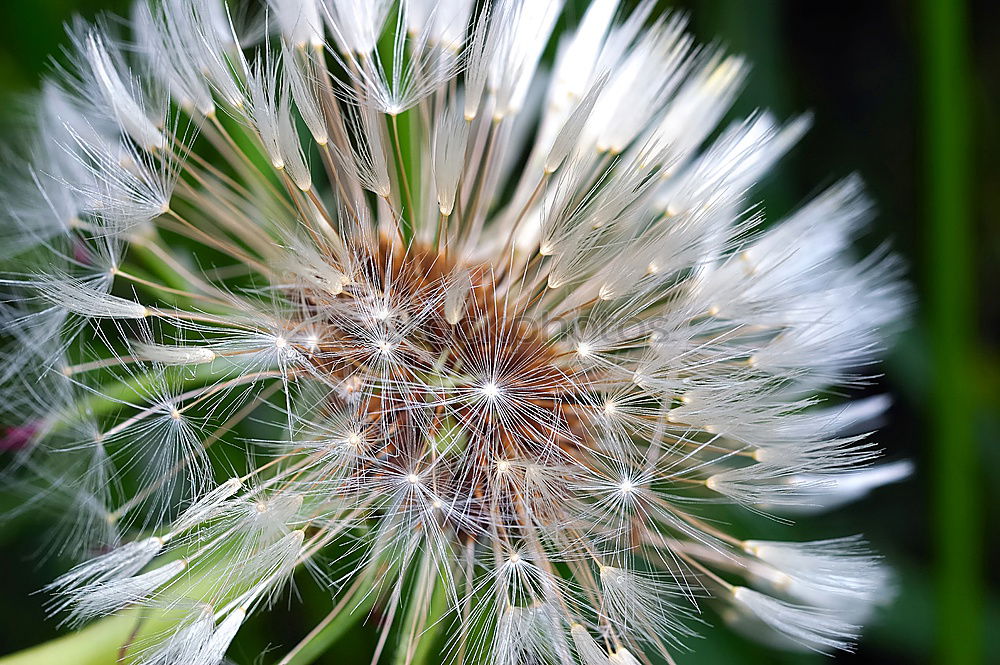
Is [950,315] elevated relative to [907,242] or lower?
lower

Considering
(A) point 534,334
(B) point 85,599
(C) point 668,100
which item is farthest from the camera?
(C) point 668,100

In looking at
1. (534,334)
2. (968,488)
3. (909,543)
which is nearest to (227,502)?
(534,334)

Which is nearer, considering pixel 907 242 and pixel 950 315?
pixel 950 315

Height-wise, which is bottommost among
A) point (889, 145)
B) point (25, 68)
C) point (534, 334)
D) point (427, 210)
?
point (534, 334)

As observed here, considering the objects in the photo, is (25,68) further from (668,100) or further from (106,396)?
(668,100)

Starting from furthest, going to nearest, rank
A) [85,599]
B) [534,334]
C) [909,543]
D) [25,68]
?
[909,543] < [25,68] < [534,334] < [85,599]
